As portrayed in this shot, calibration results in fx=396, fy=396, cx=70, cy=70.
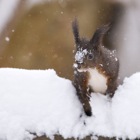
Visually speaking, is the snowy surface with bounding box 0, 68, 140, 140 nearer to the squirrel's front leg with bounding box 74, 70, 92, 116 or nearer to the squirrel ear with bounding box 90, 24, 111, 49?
the squirrel's front leg with bounding box 74, 70, 92, 116

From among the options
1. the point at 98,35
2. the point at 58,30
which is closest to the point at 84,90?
the point at 98,35

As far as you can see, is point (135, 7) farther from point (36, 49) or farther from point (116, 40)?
point (36, 49)

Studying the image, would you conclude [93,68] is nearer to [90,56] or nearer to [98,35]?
[90,56]

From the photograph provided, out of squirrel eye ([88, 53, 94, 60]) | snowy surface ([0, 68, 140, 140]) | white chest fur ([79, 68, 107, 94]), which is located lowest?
snowy surface ([0, 68, 140, 140])

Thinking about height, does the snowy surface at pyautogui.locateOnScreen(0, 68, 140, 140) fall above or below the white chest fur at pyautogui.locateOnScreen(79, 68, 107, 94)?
below

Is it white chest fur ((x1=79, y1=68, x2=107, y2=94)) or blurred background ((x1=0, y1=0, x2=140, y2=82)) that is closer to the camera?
white chest fur ((x1=79, y1=68, x2=107, y2=94))

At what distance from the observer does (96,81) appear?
2.80 m

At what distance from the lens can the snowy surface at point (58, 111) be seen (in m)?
2.66

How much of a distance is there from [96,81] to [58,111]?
348mm

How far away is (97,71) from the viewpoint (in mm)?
2766

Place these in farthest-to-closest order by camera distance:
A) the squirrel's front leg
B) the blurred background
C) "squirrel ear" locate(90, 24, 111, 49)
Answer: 1. the blurred background
2. the squirrel's front leg
3. "squirrel ear" locate(90, 24, 111, 49)

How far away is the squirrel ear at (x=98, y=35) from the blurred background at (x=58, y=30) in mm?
2636

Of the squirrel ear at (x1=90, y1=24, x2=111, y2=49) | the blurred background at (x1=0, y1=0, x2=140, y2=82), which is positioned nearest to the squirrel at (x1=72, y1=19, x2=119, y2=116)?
the squirrel ear at (x1=90, y1=24, x2=111, y2=49)

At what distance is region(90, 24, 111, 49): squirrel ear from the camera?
2590 millimetres
